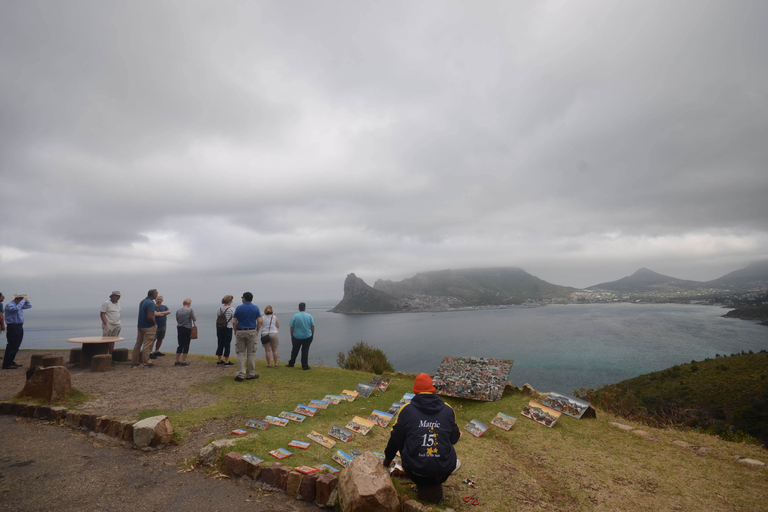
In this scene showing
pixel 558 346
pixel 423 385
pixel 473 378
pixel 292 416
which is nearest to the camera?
pixel 423 385

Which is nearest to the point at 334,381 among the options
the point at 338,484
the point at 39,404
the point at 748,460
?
the point at 338,484

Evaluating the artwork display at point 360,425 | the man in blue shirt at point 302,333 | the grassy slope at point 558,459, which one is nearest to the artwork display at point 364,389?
the grassy slope at point 558,459

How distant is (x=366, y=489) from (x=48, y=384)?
24.9 feet

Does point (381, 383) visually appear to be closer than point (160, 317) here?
Yes

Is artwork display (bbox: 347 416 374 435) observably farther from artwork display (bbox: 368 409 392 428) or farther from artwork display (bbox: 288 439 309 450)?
artwork display (bbox: 288 439 309 450)

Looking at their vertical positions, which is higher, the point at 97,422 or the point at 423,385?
the point at 423,385

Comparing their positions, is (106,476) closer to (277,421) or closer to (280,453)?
(280,453)

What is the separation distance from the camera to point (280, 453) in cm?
472

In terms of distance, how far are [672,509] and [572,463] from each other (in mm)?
1250

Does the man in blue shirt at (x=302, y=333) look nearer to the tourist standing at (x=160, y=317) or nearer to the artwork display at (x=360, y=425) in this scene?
the tourist standing at (x=160, y=317)

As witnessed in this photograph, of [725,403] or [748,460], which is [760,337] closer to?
[725,403]

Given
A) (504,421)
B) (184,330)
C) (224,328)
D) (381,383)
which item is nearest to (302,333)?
(224,328)

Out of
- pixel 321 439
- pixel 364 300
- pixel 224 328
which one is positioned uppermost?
pixel 224 328

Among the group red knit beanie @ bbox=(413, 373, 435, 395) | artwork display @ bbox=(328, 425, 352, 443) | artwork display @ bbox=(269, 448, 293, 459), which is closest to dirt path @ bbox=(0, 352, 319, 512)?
artwork display @ bbox=(269, 448, 293, 459)
